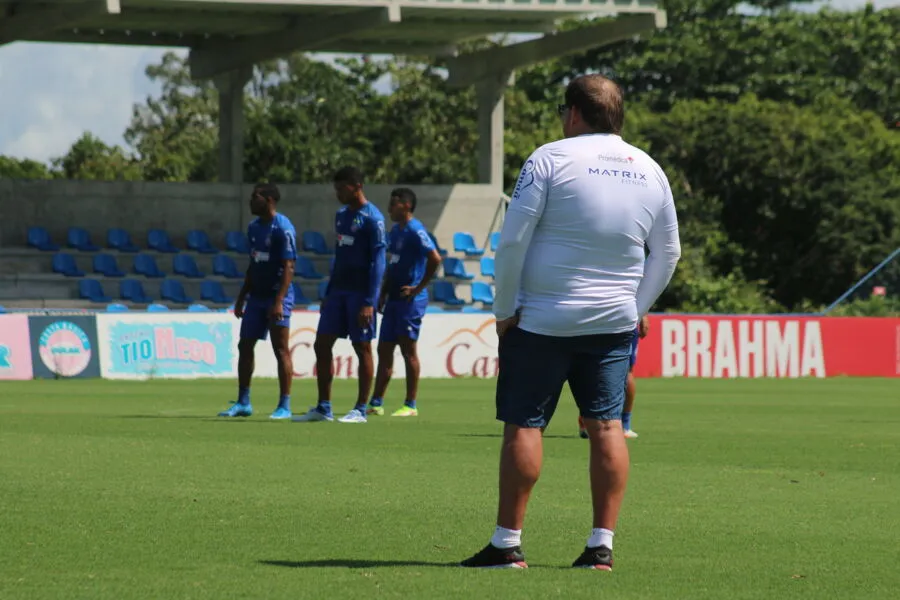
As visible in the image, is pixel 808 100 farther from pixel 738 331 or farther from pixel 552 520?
pixel 552 520

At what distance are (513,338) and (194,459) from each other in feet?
15.8

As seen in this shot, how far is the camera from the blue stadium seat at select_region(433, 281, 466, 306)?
120ft

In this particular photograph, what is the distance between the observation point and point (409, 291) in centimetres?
1562

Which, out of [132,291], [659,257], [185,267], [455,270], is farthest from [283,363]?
[455,270]

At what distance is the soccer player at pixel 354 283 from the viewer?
47.8 feet

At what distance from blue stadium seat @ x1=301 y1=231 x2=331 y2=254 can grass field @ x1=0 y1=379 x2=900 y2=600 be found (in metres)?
21.9

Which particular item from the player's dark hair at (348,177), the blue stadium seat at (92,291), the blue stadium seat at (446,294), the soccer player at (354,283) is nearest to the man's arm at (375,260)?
the soccer player at (354,283)

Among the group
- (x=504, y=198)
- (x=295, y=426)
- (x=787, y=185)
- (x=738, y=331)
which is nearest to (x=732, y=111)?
(x=787, y=185)

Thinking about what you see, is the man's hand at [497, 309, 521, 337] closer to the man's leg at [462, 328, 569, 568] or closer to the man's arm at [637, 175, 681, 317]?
the man's leg at [462, 328, 569, 568]

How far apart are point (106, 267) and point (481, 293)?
7.67 meters

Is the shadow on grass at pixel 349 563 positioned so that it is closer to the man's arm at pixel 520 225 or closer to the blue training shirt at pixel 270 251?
the man's arm at pixel 520 225

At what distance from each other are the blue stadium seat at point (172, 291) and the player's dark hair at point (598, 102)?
28834 millimetres

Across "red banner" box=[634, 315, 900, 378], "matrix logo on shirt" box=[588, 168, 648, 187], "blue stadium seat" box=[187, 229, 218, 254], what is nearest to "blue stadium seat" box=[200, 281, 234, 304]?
"blue stadium seat" box=[187, 229, 218, 254]

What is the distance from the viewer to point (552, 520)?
8211 mm
